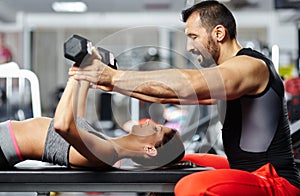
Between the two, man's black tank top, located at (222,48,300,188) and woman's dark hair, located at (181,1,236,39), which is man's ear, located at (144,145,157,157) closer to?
man's black tank top, located at (222,48,300,188)

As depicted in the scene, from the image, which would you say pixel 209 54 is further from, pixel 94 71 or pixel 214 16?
pixel 94 71

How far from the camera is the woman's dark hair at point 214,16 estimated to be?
1983 mm

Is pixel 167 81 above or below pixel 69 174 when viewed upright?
above

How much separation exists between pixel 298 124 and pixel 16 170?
1643 millimetres

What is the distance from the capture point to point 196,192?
1634 millimetres

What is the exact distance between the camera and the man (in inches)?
66.9

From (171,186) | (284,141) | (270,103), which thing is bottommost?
(171,186)

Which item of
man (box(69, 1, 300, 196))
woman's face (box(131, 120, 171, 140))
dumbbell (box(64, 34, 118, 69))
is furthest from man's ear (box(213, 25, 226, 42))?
dumbbell (box(64, 34, 118, 69))

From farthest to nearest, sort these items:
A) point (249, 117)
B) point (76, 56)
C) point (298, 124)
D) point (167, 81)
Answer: point (298, 124) < point (249, 117) < point (167, 81) < point (76, 56)

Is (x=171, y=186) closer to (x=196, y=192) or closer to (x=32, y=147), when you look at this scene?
(x=196, y=192)

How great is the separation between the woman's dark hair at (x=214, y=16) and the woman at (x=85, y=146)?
450 millimetres

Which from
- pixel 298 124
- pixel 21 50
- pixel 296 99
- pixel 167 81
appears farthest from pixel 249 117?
pixel 21 50

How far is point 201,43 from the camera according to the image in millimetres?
1984

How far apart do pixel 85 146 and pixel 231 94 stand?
0.51 metres
